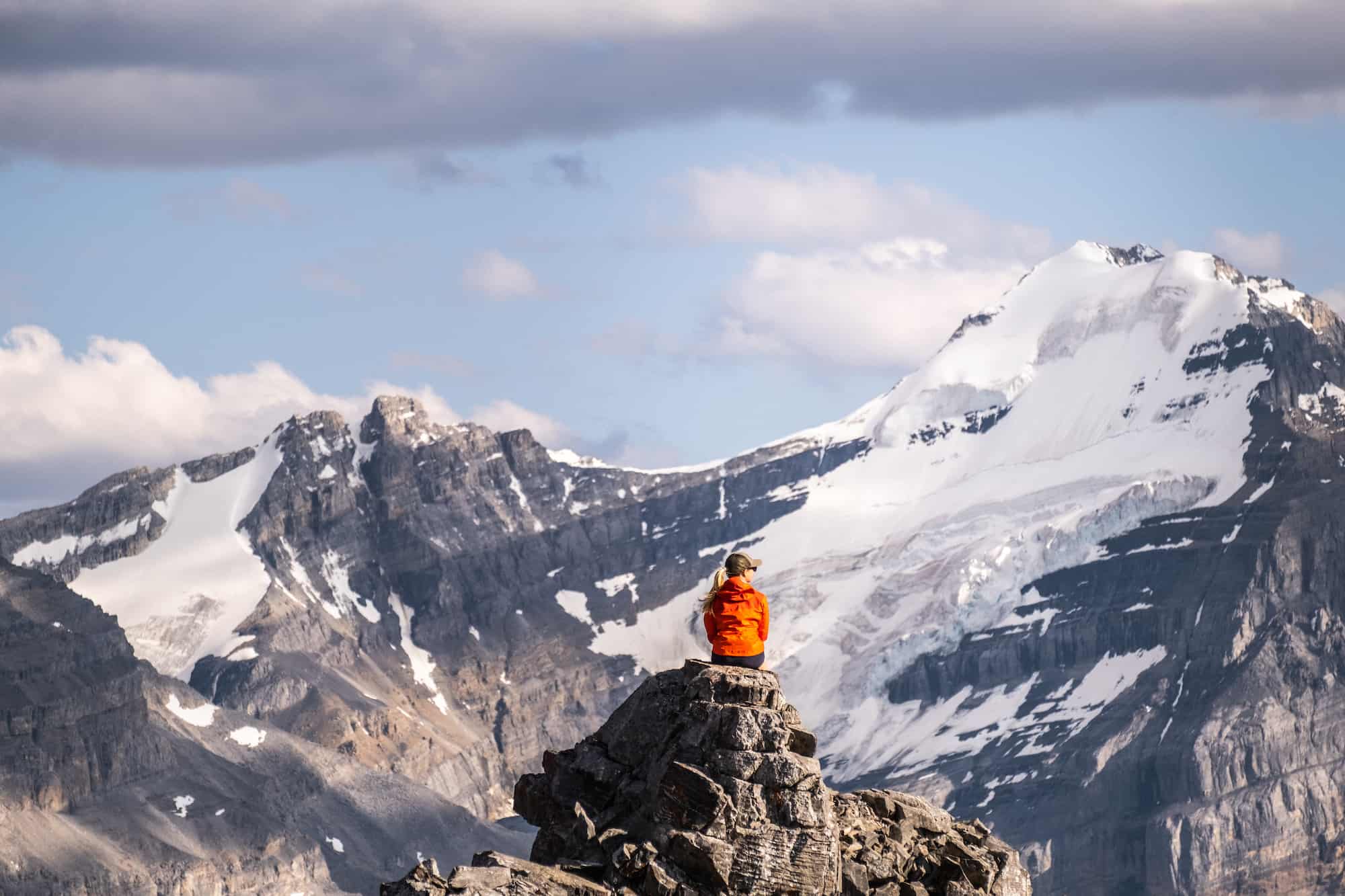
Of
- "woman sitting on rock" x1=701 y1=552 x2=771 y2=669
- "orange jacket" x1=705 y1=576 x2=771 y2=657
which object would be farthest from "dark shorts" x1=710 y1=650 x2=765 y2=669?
"orange jacket" x1=705 y1=576 x2=771 y2=657

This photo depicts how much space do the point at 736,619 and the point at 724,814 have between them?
6071mm

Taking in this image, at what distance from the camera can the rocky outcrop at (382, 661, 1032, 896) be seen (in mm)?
76562

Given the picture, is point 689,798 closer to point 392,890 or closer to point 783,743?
point 783,743

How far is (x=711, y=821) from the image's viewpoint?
77.6 metres

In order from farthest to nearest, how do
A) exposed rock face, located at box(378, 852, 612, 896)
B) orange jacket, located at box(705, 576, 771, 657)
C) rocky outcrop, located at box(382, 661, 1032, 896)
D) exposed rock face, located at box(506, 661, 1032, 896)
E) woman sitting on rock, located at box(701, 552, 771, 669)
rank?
orange jacket, located at box(705, 576, 771, 657) < woman sitting on rock, located at box(701, 552, 771, 669) < exposed rock face, located at box(506, 661, 1032, 896) < rocky outcrop, located at box(382, 661, 1032, 896) < exposed rock face, located at box(378, 852, 612, 896)

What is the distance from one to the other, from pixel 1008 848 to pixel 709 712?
13.8 metres

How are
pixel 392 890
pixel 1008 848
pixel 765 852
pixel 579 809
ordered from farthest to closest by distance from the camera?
pixel 1008 848 → pixel 579 809 → pixel 765 852 → pixel 392 890

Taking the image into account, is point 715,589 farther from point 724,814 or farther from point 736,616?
point 724,814

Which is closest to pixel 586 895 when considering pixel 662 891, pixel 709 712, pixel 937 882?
pixel 662 891

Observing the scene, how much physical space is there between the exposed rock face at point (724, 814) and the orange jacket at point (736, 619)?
75 centimetres

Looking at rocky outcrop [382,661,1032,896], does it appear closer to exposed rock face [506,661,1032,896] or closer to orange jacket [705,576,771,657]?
exposed rock face [506,661,1032,896]

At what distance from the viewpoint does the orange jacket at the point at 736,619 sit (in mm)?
79875

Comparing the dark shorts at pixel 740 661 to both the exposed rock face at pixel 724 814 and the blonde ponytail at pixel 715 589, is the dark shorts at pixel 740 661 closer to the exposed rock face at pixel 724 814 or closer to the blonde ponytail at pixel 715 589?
the exposed rock face at pixel 724 814

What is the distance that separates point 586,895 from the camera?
75250mm
